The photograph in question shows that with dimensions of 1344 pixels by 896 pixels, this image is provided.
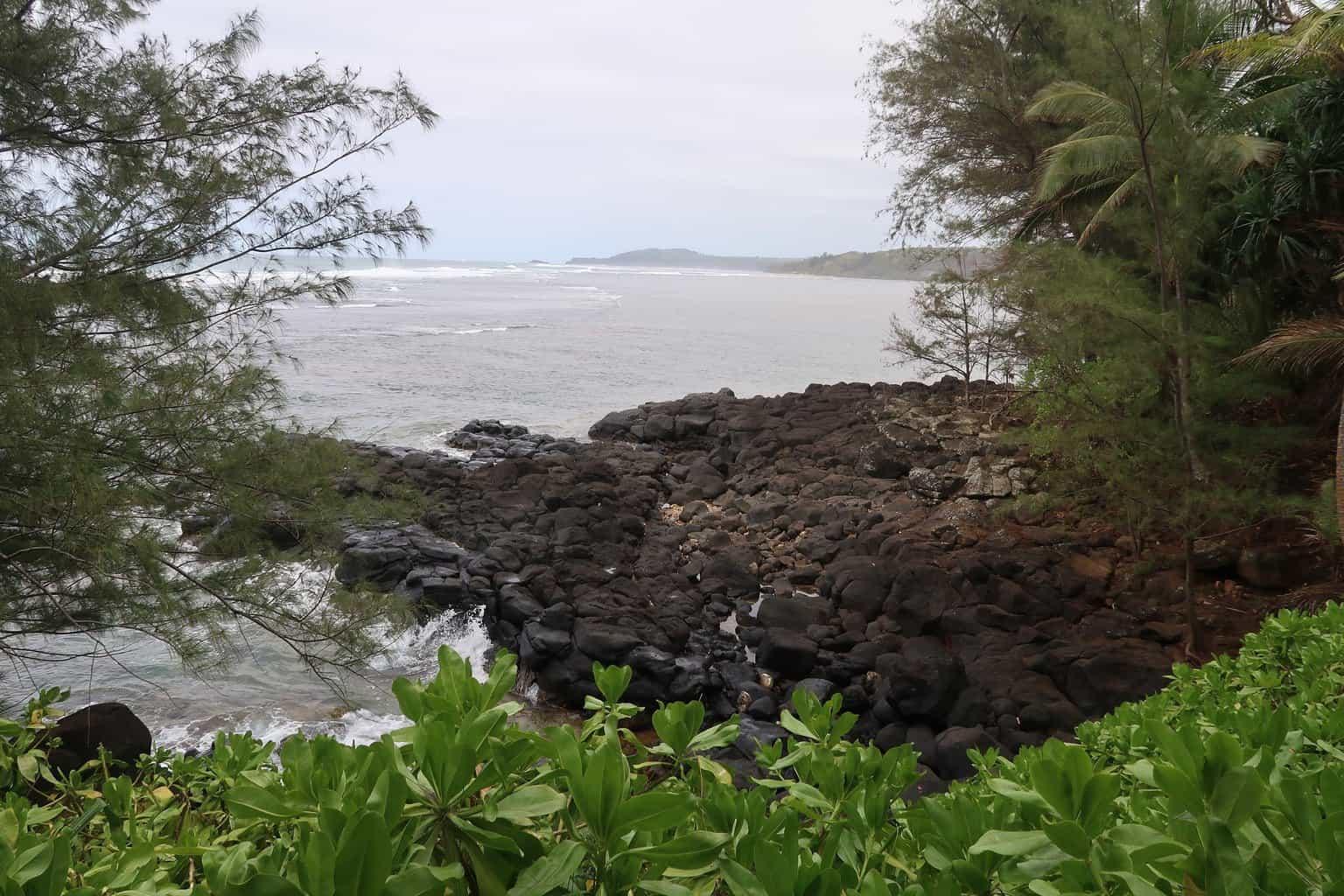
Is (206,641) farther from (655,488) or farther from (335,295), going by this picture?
(655,488)

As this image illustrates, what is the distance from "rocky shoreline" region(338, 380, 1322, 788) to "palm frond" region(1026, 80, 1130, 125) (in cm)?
328

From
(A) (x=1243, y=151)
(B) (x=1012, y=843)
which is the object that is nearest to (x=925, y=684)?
(A) (x=1243, y=151)

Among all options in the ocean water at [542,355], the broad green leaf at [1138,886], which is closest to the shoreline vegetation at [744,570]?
the broad green leaf at [1138,886]

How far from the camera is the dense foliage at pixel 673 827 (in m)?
0.82

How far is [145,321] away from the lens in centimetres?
571

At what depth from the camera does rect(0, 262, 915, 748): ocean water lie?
715 centimetres

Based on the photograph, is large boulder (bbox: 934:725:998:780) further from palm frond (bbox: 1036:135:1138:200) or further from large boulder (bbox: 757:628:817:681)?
palm frond (bbox: 1036:135:1138:200)

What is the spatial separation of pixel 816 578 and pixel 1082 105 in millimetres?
5715

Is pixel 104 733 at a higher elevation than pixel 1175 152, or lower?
lower

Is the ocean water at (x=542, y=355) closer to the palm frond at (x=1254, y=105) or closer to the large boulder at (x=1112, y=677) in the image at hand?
the large boulder at (x=1112, y=677)

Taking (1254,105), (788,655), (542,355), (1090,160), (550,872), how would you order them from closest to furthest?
(550,872) → (788,655) → (1254,105) → (1090,160) → (542,355)

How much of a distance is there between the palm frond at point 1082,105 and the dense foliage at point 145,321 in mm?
5596

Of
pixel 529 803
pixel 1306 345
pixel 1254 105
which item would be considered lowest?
pixel 529 803

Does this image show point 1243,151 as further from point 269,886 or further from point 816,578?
point 269,886
